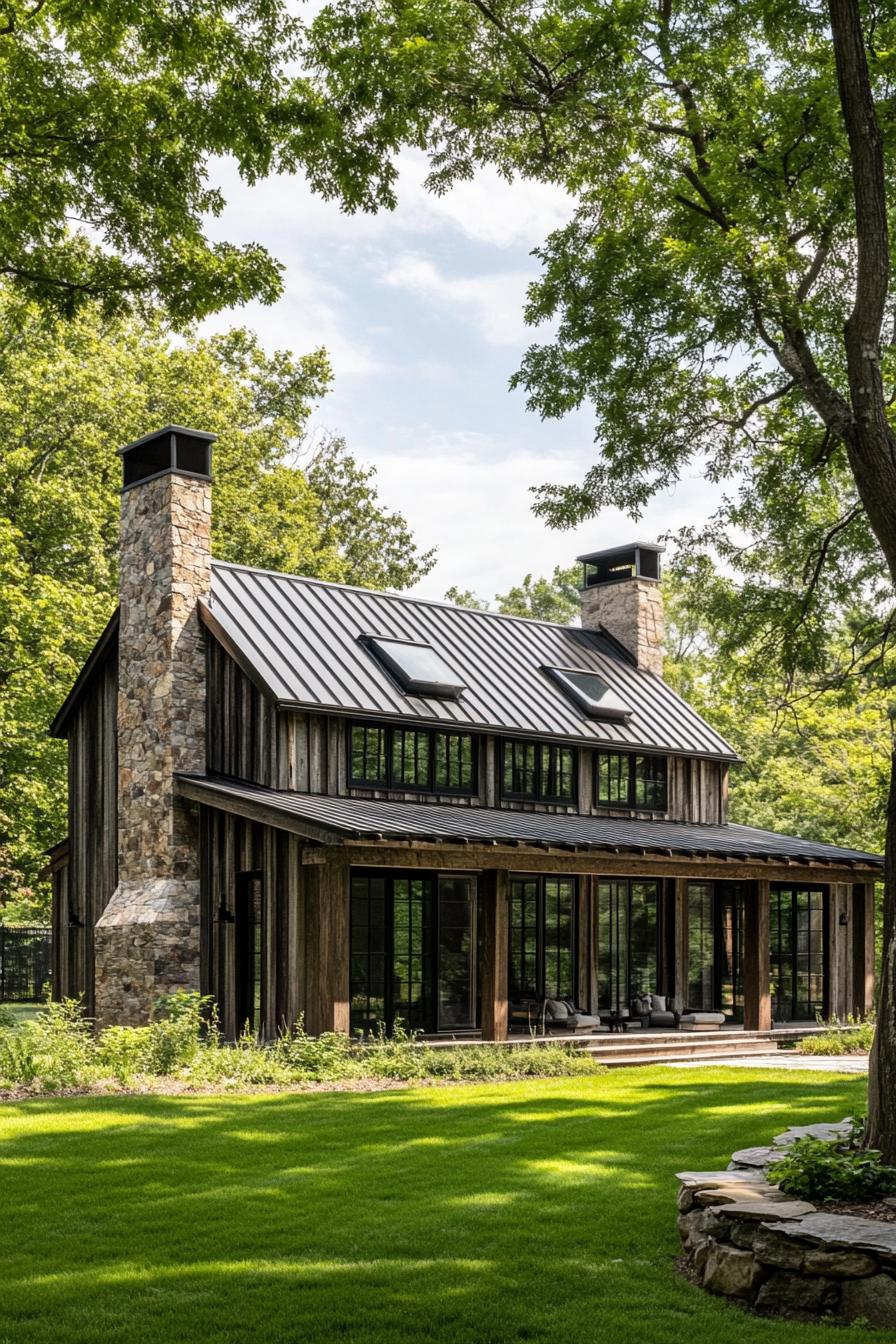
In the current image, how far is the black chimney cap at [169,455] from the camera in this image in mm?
20031

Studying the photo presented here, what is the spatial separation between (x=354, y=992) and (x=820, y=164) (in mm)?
11524

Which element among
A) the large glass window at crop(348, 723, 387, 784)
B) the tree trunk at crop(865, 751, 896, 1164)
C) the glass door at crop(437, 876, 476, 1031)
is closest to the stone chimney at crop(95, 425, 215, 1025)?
the large glass window at crop(348, 723, 387, 784)

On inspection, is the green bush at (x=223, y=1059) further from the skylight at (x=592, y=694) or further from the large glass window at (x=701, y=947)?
the skylight at (x=592, y=694)

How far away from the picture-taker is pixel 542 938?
21109 mm

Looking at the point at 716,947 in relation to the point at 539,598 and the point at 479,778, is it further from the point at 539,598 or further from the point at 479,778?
the point at 539,598

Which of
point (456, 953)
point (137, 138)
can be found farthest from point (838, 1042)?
point (137, 138)

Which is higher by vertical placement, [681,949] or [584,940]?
[584,940]

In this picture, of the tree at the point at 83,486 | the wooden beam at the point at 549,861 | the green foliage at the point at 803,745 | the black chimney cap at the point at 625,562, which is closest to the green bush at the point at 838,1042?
the wooden beam at the point at 549,861

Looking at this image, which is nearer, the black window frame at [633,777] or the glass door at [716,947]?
the glass door at [716,947]

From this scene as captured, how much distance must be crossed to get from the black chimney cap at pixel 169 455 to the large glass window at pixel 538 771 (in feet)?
20.8

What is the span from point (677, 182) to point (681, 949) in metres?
13.0

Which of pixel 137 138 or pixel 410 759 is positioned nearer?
pixel 137 138

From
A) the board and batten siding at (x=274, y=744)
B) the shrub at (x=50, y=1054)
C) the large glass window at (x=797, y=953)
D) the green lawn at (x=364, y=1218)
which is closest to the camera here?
the green lawn at (x=364, y=1218)

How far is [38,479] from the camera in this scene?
28422mm
